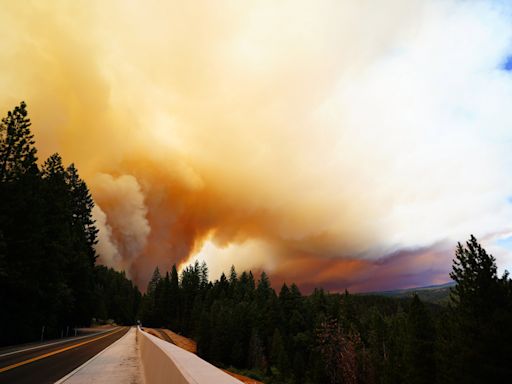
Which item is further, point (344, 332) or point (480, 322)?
point (344, 332)

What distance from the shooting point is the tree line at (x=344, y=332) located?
2988 centimetres

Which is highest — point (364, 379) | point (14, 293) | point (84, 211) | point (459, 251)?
point (84, 211)

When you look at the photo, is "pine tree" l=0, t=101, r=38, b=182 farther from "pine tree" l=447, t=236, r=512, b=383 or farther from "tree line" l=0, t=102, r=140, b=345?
"pine tree" l=447, t=236, r=512, b=383

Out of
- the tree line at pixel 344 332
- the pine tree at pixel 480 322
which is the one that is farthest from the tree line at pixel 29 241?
the pine tree at pixel 480 322

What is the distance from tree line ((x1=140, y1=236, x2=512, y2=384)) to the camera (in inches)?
1176

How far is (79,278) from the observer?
45.8 meters

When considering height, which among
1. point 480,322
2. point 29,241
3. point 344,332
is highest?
point 29,241

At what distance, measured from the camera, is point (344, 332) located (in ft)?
256

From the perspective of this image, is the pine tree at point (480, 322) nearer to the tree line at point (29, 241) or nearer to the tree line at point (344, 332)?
the tree line at point (344, 332)

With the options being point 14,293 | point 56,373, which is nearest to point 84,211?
point 14,293

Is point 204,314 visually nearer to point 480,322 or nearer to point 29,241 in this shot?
point 29,241

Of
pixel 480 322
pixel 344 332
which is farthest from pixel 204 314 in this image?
pixel 480 322

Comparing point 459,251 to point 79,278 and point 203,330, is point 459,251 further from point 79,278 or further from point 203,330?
point 203,330

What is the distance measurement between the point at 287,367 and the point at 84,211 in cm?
5294
